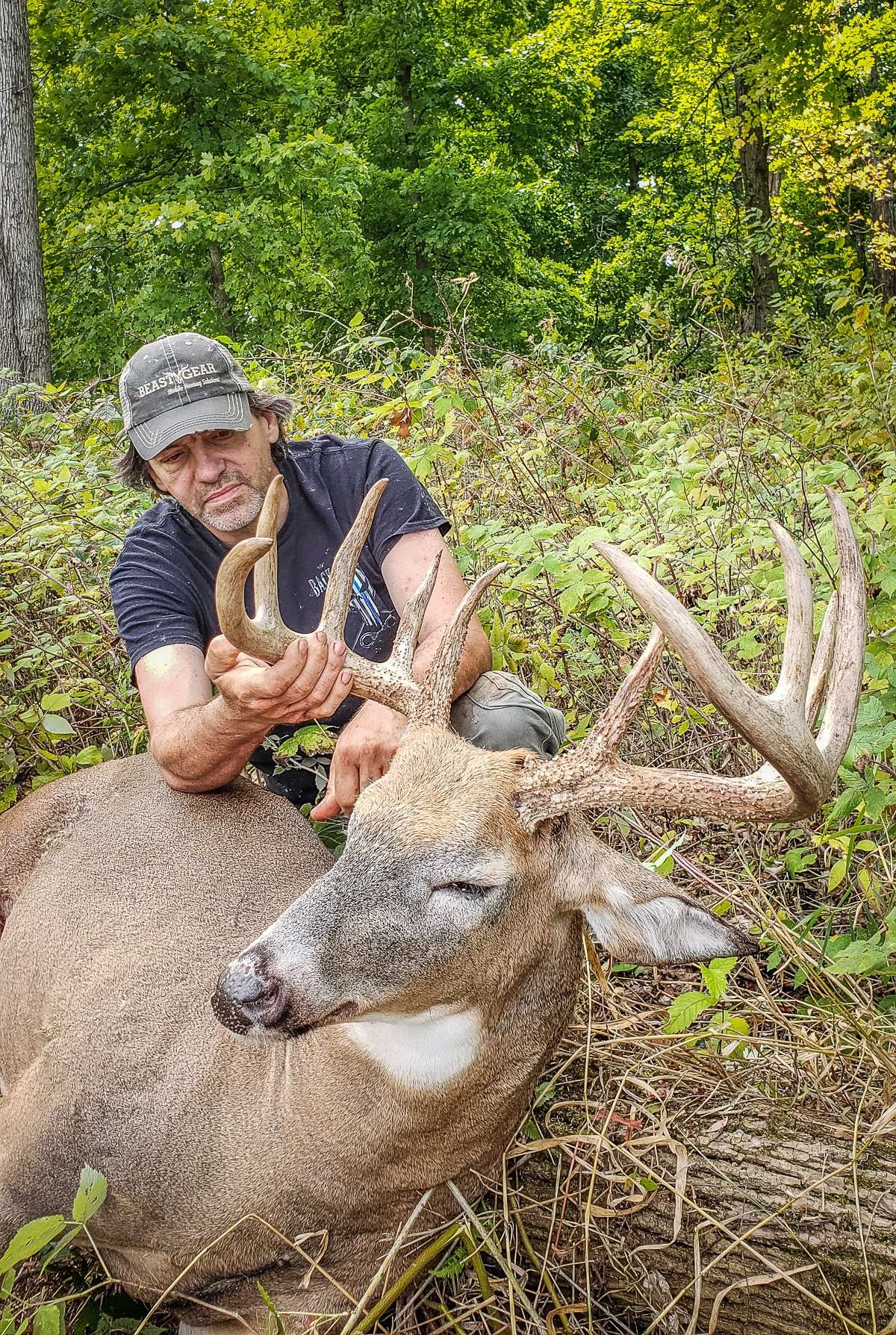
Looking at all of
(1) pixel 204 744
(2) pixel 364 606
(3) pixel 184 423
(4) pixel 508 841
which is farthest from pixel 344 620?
(3) pixel 184 423

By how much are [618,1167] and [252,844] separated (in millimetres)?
1344

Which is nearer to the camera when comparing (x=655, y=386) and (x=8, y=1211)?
(x=8, y=1211)

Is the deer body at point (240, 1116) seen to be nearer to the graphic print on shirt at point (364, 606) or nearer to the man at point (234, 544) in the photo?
the man at point (234, 544)

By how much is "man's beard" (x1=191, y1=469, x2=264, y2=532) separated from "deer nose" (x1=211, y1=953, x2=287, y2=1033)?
1.84 metres

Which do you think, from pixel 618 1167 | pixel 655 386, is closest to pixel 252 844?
pixel 618 1167

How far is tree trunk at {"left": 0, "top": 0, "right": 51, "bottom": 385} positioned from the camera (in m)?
9.68

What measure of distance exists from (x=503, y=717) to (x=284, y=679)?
3.27ft

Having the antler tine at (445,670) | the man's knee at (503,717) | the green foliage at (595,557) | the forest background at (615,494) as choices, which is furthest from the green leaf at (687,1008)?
the man's knee at (503,717)

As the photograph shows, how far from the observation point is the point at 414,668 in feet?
10.4

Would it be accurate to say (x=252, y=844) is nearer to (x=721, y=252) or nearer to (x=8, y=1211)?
(x=8, y=1211)

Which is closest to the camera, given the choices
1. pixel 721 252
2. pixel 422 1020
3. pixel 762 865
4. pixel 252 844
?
pixel 422 1020

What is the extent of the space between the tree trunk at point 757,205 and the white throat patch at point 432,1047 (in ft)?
32.9

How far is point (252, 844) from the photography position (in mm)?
3420

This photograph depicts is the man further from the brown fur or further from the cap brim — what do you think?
the brown fur
